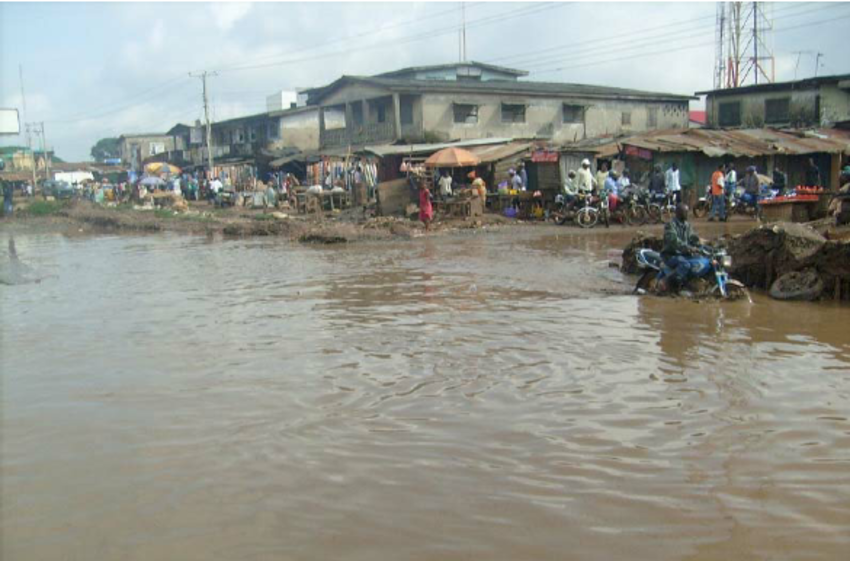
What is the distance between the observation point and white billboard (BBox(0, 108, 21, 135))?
4250cm

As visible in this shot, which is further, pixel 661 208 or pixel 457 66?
pixel 457 66

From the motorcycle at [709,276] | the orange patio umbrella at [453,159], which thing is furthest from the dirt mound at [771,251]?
the orange patio umbrella at [453,159]

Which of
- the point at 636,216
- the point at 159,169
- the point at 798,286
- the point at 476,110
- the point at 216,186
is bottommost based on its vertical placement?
the point at 798,286

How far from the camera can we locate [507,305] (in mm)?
10750

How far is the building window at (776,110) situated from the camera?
32.6m

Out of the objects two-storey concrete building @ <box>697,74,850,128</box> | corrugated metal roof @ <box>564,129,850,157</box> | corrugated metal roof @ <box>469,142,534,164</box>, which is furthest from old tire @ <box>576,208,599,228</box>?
two-storey concrete building @ <box>697,74,850,128</box>

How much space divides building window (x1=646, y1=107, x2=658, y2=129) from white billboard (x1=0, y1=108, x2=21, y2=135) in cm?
3391

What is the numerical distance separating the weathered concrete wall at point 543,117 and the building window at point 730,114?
15.3 feet

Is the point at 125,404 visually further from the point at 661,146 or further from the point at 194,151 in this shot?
the point at 194,151

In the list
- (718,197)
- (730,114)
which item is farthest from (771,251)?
(730,114)

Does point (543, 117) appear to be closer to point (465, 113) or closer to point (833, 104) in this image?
point (465, 113)

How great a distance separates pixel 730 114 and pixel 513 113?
31.3 ft

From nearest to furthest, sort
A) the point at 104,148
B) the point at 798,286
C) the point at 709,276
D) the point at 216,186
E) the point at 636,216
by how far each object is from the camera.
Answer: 1. the point at 709,276
2. the point at 798,286
3. the point at 636,216
4. the point at 216,186
5. the point at 104,148

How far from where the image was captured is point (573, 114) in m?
37.0
